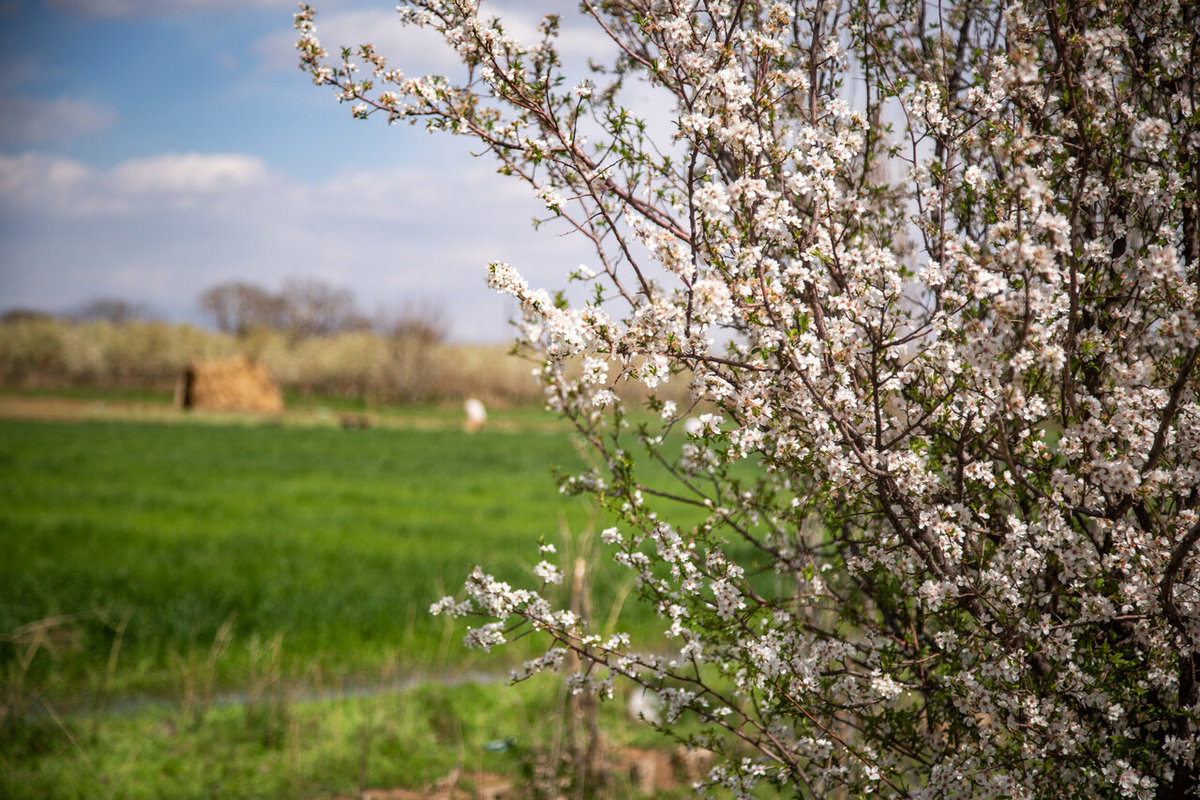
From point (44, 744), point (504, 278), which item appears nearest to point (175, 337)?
point (44, 744)

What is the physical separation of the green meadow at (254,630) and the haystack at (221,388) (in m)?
32.8

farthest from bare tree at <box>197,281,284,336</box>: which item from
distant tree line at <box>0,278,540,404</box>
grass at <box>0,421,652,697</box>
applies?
grass at <box>0,421,652,697</box>

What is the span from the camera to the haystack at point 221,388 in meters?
54.8

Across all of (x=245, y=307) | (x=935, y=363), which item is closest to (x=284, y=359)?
(x=245, y=307)

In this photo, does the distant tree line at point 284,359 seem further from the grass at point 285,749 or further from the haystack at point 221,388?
the grass at point 285,749

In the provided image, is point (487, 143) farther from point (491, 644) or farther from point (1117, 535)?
point (1117, 535)

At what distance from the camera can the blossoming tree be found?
2127mm

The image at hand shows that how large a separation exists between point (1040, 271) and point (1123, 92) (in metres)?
1.02

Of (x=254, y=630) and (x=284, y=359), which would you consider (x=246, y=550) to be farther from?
(x=284, y=359)

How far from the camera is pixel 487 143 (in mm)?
2623

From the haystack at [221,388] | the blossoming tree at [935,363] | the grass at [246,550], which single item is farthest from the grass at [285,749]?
the haystack at [221,388]

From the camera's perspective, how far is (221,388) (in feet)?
181

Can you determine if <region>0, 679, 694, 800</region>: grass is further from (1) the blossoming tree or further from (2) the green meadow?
(1) the blossoming tree

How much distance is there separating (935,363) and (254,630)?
31.6 feet
